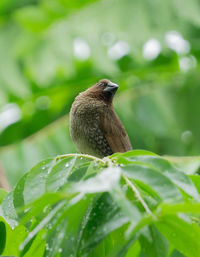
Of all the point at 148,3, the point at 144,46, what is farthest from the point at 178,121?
the point at 148,3

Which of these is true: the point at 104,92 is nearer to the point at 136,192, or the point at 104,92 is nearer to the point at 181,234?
the point at 136,192

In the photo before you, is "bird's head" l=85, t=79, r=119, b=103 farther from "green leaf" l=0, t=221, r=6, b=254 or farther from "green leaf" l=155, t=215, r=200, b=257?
"green leaf" l=155, t=215, r=200, b=257

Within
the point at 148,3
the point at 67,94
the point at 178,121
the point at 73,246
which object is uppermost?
the point at 148,3

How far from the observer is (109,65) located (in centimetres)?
591

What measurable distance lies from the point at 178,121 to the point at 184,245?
17.0 ft

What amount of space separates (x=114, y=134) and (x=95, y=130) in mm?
174

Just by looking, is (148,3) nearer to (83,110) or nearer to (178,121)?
(178,121)

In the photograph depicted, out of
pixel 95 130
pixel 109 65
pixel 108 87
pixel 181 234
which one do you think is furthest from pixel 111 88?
pixel 181 234

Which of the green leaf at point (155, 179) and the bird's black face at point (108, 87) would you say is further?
the bird's black face at point (108, 87)

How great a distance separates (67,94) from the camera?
789cm

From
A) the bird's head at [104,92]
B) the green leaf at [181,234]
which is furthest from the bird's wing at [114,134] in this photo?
the green leaf at [181,234]

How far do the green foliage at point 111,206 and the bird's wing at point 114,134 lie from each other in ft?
6.79

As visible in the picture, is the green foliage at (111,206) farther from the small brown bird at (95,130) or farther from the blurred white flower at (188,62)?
the blurred white flower at (188,62)

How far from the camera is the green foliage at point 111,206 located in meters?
1.65
